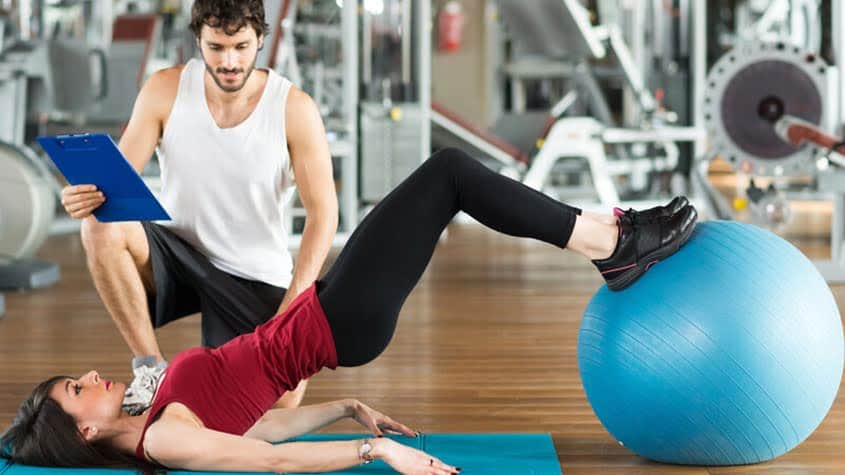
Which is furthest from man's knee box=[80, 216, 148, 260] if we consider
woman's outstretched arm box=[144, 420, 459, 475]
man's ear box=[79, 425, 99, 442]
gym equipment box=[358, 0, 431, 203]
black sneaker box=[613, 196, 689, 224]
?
gym equipment box=[358, 0, 431, 203]

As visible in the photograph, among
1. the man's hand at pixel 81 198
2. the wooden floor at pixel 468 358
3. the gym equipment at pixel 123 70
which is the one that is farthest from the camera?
the gym equipment at pixel 123 70

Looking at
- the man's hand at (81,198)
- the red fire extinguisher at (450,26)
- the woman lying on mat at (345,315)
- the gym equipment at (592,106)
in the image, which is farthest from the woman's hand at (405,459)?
the red fire extinguisher at (450,26)

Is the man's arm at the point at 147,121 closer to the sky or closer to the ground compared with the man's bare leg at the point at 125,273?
closer to the sky

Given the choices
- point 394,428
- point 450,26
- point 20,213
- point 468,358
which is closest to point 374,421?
point 394,428

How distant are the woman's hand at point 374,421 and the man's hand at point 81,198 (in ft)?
2.00

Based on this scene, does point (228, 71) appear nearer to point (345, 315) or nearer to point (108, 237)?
point (108, 237)

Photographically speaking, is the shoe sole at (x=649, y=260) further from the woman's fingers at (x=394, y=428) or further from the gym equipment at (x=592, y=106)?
the gym equipment at (x=592, y=106)

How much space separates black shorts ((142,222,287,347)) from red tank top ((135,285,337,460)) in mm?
512

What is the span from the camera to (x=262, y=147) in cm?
274

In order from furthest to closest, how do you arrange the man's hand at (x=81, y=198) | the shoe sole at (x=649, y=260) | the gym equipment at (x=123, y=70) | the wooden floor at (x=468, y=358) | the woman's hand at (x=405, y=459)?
the gym equipment at (x=123, y=70) < the wooden floor at (x=468, y=358) < the man's hand at (x=81, y=198) < the shoe sole at (x=649, y=260) < the woman's hand at (x=405, y=459)

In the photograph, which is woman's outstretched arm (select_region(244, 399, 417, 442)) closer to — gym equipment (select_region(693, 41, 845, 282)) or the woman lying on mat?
the woman lying on mat

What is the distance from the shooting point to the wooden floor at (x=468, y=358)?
2.67 meters

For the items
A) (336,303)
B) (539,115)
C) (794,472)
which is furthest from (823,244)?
(336,303)

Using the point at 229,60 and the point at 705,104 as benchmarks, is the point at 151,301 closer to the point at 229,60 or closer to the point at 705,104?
the point at 229,60
